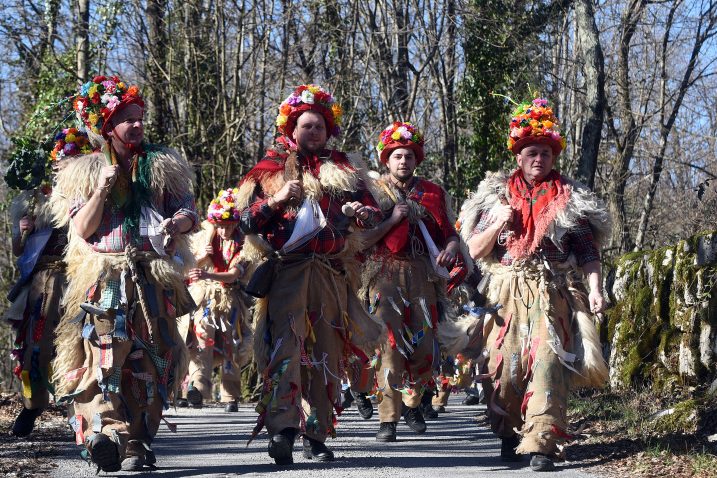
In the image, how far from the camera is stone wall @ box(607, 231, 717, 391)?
918 cm

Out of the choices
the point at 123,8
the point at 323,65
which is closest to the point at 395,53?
the point at 323,65

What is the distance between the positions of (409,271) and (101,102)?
124 inches

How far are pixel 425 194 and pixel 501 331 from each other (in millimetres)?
2165

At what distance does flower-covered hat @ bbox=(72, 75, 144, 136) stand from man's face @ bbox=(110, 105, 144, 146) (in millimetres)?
35

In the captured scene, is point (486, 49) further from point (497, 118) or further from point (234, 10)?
point (234, 10)

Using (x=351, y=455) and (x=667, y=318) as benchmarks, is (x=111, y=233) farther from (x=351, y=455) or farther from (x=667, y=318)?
(x=667, y=318)

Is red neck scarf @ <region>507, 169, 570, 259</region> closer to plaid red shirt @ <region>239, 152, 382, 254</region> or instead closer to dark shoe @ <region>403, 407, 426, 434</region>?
plaid red shirt @ <region>239, 152, 382, 254</region>

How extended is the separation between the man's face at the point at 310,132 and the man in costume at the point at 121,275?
0.86m

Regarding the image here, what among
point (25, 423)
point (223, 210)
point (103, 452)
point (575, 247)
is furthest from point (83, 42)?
point (103, 452)

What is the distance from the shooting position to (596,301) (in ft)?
22.7

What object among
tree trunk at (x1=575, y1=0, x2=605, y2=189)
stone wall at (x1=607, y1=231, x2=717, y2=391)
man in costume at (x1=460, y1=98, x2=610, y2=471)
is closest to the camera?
man in costume at (x1=460, y1=98, x2=610, y2=471)

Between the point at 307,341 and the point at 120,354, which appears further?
the point at 307,341

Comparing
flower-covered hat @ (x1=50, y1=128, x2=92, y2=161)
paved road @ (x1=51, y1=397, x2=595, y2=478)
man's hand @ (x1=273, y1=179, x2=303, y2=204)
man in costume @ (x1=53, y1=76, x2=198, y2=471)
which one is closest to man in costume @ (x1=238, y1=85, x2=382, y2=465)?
man's hand @ (x1=273, y1=179, x2=303, y2=204)

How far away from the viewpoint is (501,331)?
7332mm
